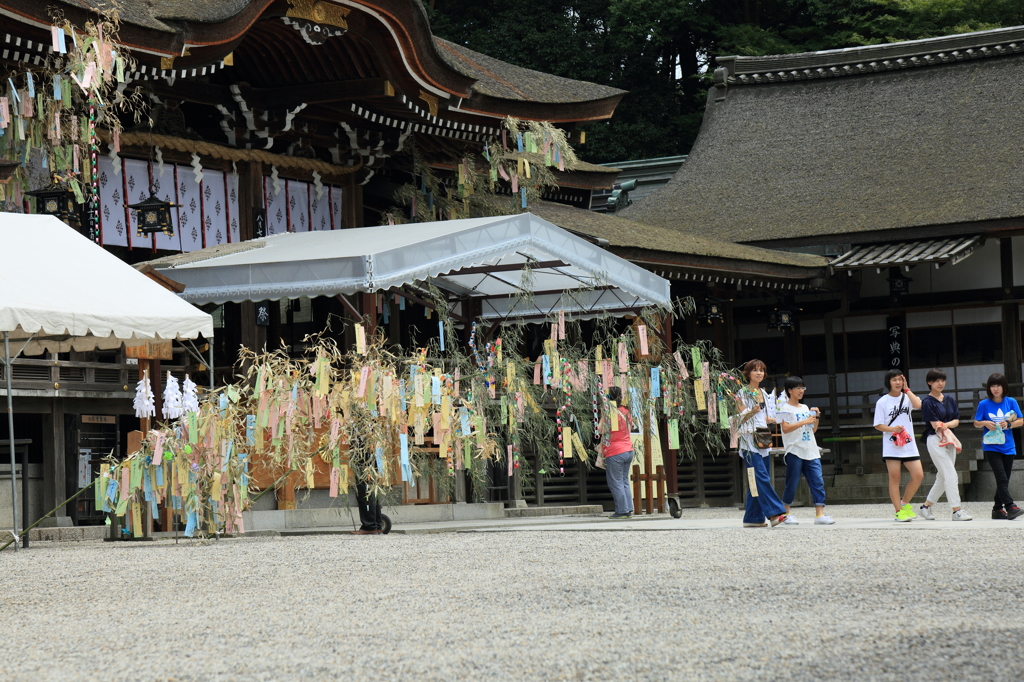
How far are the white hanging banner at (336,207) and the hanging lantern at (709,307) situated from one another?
615 cm

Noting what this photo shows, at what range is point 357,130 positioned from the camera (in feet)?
52.4

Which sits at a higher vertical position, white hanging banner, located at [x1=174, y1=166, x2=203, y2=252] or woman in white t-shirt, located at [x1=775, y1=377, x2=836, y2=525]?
white hanging banner, located at [x1=174, y1=166, x2=203, y2=252]

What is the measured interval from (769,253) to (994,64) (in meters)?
6.91

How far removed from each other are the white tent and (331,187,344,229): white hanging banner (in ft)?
20.2

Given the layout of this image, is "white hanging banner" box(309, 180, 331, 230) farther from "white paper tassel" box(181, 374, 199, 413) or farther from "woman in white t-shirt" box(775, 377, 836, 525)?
"woman in white t-shirt" box(775, 377, 836, 525)

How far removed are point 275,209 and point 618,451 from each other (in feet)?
18.2

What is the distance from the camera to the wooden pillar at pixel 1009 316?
64.9 ft

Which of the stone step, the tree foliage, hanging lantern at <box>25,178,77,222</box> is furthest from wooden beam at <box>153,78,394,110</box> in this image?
the tree foliage

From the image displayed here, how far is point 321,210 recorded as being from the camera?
16.2m

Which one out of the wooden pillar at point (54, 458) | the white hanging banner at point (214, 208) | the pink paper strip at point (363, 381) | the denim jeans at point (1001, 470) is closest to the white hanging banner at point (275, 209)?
the white hanging banner at point (214, 208)

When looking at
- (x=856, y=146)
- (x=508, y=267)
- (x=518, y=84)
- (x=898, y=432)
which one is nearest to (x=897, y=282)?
(x=856, y=146)

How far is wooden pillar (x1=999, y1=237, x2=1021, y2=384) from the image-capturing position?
64.9 feet

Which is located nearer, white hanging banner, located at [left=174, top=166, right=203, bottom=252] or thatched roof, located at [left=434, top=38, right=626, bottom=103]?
white hanging banner, located at [left=174, top=166, right=203, bottom=252]

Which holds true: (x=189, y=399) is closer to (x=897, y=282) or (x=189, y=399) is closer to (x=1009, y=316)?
(x=897, y=282)
